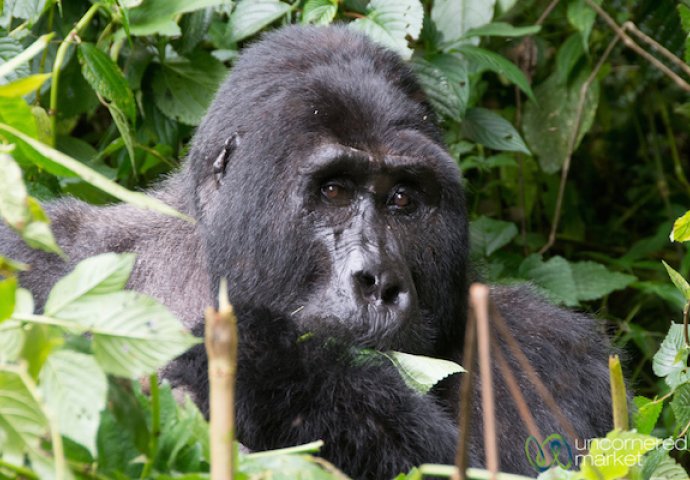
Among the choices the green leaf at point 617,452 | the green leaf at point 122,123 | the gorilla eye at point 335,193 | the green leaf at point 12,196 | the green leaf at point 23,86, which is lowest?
the green leaf at point 122,123

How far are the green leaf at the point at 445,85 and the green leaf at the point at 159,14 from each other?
0.86m

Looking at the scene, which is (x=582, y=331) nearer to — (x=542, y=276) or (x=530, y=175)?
(x=542, y=276)

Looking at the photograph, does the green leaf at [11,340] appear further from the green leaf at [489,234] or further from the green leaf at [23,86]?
the green leaf at [489,234]

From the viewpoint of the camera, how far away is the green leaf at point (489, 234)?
187 inches

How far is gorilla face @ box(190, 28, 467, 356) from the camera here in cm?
305

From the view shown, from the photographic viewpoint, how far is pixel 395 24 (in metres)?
3.93

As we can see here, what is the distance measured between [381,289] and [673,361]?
3.00ft

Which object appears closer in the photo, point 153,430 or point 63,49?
point 153,430

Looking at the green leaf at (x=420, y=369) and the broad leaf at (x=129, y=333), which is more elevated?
the broad leaf at (x=129, y=333)

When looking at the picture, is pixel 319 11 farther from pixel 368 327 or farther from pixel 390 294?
pixel 368 327

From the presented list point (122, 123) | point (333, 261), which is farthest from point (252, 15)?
point (333, 261)

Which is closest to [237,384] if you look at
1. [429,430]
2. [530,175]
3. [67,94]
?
[429,430]

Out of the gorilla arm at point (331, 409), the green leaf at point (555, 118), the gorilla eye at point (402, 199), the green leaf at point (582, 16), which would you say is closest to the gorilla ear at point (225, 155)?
the gorilla eye at point (402, 199)

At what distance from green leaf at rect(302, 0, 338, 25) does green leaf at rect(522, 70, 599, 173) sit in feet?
4.69
